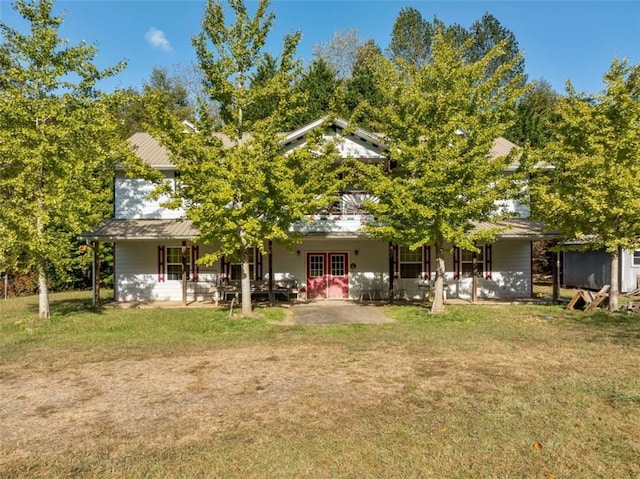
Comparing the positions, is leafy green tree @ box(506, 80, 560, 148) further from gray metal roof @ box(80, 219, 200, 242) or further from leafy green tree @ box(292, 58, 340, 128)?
gray metal roof @ box(80, 219, 200, 242)

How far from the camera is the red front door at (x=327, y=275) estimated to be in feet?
66.0

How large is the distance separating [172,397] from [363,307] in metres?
11.2

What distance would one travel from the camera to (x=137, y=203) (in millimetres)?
19719

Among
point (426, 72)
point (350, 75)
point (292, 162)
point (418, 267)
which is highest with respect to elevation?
point (350, 75)

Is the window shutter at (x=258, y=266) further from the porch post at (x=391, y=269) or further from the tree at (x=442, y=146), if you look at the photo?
the tree at (x=442, y=146)

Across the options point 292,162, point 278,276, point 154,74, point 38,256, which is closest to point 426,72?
point 292,162

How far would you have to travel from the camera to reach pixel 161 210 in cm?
1975

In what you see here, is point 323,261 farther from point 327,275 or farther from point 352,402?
point 352,402

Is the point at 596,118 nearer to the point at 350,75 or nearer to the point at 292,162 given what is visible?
the point at 292,162

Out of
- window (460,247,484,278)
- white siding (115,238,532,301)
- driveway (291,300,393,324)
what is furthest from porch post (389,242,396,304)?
window (460,247,484,278)

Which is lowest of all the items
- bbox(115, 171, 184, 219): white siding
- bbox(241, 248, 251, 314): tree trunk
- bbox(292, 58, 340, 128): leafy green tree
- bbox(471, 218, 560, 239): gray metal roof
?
bbox(241, 248, 251, 314): tree trunk

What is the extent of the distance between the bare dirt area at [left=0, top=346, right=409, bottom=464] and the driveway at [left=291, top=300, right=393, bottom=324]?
4.52 m

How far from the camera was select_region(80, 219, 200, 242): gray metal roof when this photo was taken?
1739 centimetres

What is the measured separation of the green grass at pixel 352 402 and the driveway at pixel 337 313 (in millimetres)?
1451
